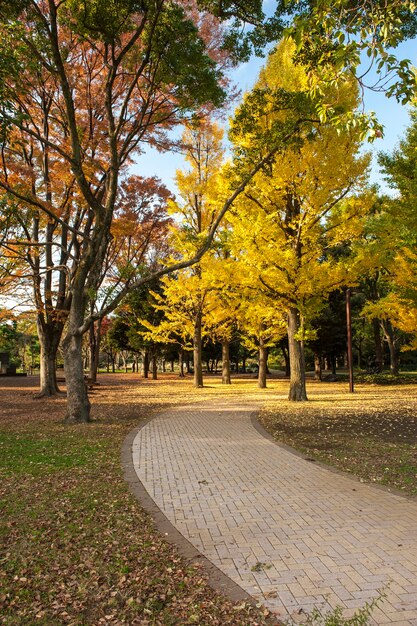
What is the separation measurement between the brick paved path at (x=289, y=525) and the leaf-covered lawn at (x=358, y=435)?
54 centimetres

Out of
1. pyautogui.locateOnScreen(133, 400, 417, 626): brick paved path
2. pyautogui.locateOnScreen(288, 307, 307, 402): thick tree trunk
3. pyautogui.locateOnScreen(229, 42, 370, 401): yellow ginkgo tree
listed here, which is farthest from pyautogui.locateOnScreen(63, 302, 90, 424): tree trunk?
pyautogui.locateOnScreen(288, 307, 307, 402): thick tree trunk

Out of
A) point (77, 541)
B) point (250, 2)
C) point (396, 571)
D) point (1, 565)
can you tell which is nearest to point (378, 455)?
point (396, 571)

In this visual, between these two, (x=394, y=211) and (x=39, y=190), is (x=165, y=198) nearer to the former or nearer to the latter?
(x=39, y=190)

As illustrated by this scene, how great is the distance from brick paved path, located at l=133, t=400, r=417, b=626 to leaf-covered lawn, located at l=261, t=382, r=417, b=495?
21.1 inches

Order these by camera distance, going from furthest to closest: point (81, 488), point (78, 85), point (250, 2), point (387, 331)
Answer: point (387, 331) → point (78, 85) → point (250, 2) → point (81, 488)

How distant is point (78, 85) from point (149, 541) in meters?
12.6

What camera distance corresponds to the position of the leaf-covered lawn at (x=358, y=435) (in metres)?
6.42

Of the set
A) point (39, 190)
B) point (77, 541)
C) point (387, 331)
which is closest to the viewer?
point (77, 541)

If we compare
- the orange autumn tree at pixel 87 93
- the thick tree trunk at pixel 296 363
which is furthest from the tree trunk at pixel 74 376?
the thick tree trunk at pixel 296 363

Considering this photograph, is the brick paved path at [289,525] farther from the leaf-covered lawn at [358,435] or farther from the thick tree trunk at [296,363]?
the thick tree trunk at [296,363]

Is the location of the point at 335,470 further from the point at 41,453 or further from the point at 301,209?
the point at 301,209

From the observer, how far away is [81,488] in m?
5.51

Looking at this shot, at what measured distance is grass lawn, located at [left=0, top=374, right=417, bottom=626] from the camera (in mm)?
2898

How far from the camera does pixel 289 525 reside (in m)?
4.38
